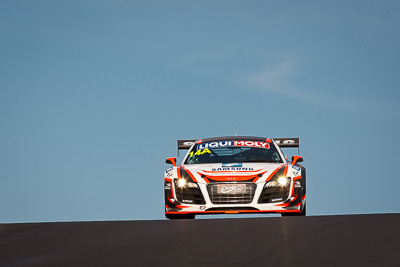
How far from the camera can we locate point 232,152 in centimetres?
1302

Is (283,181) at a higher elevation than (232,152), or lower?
lower

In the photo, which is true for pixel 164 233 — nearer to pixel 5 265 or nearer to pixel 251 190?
pixel 5 265

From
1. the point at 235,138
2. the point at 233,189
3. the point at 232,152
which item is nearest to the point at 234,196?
the point at 233,189

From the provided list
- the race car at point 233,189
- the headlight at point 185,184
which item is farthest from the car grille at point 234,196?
the headlight at point 185,184

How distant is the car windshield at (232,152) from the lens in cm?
1262

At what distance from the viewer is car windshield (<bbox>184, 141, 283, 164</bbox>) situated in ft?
41.4

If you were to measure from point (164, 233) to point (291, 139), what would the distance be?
10.1 meters

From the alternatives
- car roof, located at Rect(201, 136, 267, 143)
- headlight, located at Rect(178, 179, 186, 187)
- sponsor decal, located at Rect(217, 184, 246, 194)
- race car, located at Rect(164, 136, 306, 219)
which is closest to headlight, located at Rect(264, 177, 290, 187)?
race car, located at Rect(164, 136, 306, 219)

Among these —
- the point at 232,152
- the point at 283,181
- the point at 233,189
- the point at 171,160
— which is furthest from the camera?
the point at 232,152

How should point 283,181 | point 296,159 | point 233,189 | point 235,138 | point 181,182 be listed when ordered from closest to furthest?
point 233,189 < point 283,181 < point 181,182 < point 296,159 < point 235,138

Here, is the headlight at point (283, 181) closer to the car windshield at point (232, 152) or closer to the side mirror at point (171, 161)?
the car windshield at point (232, 152)

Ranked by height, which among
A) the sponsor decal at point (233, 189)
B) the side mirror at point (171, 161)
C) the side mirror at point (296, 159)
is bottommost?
the sponsor decal at point (233, 189)

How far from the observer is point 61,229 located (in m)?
8.29

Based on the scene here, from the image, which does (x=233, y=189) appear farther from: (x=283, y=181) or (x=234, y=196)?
(x=283, y=181)
